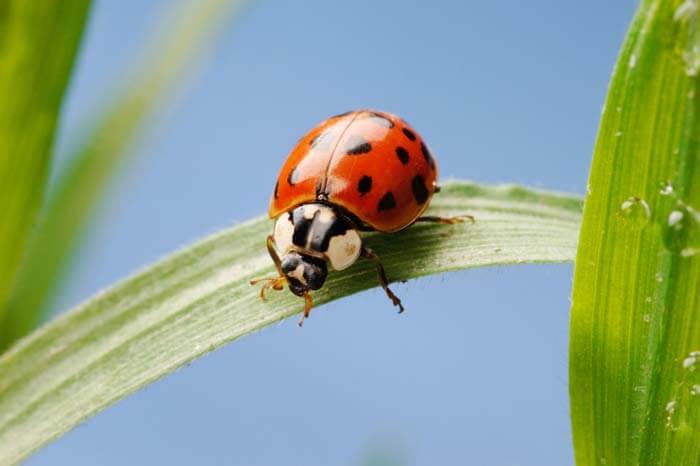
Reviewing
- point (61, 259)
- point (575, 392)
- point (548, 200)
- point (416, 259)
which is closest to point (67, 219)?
point (61, 259)

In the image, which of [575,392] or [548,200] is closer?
[575,392]

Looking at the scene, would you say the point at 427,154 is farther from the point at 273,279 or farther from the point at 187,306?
the point at 187,306

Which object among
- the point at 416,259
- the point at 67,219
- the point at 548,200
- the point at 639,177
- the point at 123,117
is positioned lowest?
the point at 67,219

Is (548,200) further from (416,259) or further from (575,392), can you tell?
(575,392)

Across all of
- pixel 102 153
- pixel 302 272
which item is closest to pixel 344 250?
pixel 302 272

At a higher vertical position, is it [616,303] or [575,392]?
[616,303]

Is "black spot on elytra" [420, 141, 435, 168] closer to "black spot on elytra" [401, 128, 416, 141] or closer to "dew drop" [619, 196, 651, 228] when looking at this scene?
"black spot on elytra" [401, 128, 416, 141]

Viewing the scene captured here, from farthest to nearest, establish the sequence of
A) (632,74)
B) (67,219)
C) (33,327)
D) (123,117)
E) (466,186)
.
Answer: (123,117) → (67,219) → (33,327) → (466,186) → (632,74)

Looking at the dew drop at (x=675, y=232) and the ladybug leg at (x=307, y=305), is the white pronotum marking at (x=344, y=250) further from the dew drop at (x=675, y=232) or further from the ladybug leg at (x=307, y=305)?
the dew drop at (x=675, y=232)

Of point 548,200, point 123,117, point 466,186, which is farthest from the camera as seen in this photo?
point 123,117

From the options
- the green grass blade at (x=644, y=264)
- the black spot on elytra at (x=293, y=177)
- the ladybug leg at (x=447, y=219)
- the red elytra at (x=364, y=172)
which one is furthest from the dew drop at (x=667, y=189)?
the black spot on elytra at (x=293, y=177)
